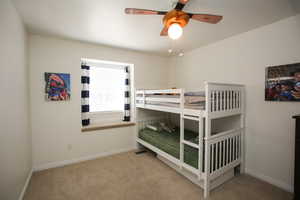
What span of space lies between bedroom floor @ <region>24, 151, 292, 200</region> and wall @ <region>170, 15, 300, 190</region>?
0.29 meters

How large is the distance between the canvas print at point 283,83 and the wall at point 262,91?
0.07 metres

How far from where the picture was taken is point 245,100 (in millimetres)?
2346

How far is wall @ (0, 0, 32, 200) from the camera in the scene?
1356 millimetres

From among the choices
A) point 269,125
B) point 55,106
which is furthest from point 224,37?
point 55,106

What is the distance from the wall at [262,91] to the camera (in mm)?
1914

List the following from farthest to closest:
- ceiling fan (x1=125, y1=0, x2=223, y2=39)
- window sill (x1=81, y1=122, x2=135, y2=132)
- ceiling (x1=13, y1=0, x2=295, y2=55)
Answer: window sill (x1=81, y1=122, x2=135, y2=132)
ceiling (x1=13, y1=0, x2=295, y2=55)
ceiling fan (x1=125, y1=0, x2=223, y2=39)

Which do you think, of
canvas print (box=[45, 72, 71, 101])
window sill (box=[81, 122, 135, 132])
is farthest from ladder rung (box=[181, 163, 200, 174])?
canvas print (box=[45, 72, 71, 101])

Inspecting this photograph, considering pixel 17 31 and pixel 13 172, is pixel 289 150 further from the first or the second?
pixel 17 31

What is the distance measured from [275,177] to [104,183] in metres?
2.56

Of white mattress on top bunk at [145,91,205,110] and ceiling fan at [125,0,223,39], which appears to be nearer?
ceiling fan at [125,0,223,39]

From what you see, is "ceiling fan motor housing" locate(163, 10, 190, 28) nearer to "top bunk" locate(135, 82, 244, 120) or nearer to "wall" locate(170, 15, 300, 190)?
"top bunk" locate(135, 82, 244, 120)

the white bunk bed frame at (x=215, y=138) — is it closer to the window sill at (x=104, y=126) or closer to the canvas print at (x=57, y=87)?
the window sill at (x=104, y=126)

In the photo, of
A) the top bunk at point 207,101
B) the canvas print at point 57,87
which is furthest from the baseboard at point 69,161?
the top bunk at point 207,101

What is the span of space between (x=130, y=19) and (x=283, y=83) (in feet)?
7.64
